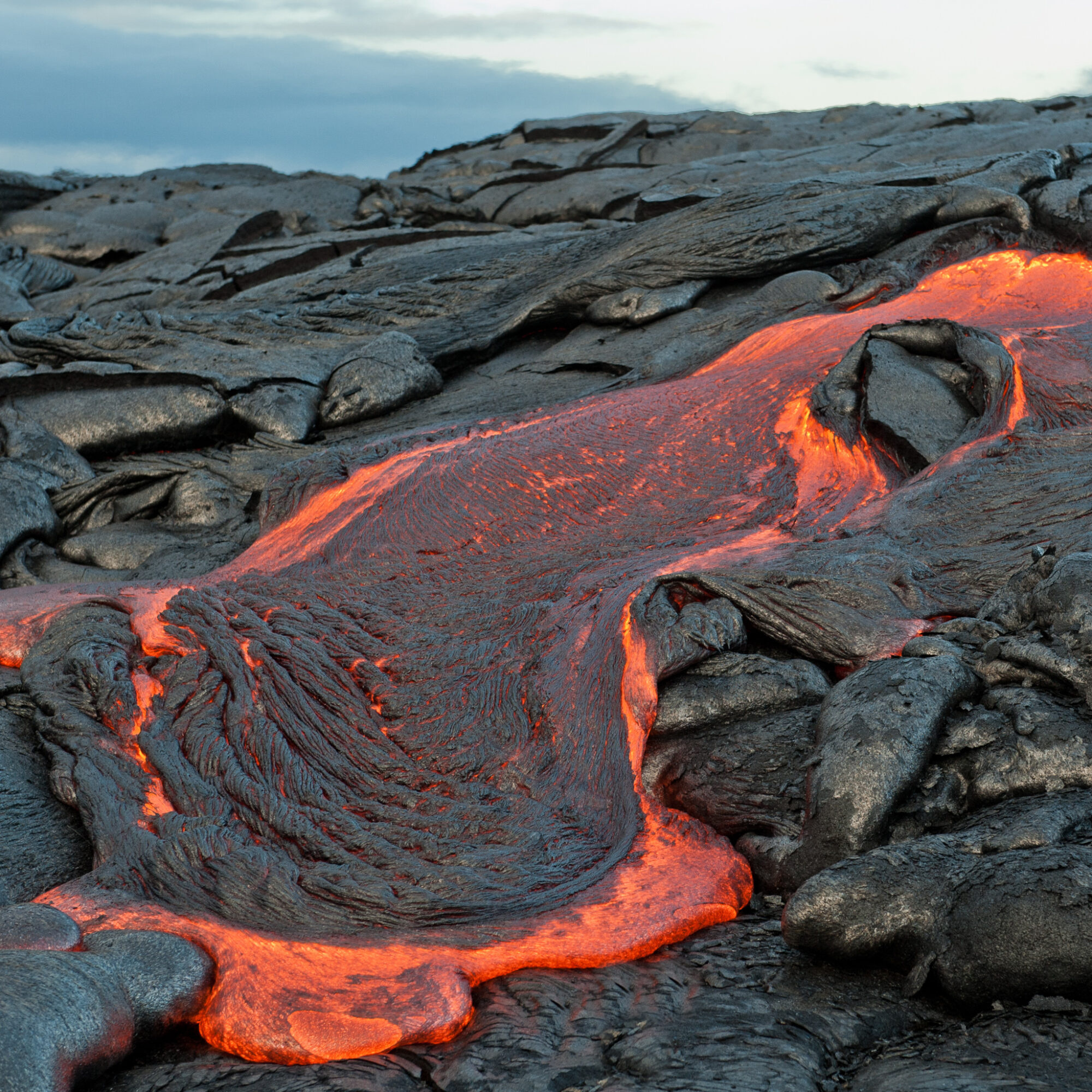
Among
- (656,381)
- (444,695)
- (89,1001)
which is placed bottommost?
(89,1001)

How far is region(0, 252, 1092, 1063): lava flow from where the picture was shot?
3.15m

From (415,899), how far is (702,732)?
121 cm

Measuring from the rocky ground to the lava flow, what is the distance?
0.17m

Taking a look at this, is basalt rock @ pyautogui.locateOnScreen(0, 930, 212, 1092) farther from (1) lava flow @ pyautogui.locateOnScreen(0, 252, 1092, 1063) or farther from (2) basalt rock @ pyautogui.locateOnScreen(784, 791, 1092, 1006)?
(2) basalt rock @ pyautogui.locateOnScreen(784, 791, 1092, 1006)

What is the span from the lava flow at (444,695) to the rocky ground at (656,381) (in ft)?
0.56

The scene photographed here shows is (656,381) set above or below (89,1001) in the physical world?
above

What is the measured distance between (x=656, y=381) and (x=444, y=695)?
10.9 ft

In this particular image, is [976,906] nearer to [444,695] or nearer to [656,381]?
[444,695]

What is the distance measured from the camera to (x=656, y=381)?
23.0ft

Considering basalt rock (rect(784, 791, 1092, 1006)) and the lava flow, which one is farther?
the lava flow

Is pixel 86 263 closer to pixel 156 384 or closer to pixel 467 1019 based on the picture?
pixel 156 384

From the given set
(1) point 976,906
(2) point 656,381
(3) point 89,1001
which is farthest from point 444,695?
(2) point 656,381

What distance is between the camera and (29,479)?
7.02 m

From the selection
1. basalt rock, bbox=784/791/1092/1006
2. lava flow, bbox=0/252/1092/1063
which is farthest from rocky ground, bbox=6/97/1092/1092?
lava flow, bbox=0/252/1092/1063
